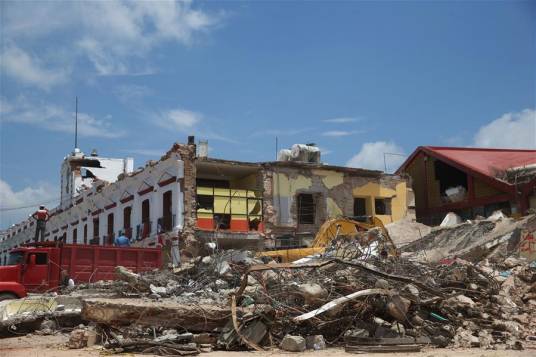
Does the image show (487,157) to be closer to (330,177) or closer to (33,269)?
(330,177)

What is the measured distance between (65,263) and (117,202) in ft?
43.8

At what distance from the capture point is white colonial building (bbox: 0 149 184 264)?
90.4ft

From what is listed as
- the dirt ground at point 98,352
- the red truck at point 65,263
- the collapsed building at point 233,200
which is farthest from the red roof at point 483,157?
the dirt ground at point 98,352

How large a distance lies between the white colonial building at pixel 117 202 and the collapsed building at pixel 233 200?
0.19ft

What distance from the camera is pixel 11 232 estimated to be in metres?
58.4

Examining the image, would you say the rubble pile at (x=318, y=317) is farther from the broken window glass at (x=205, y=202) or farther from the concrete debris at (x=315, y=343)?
the broken window glass at (x=205, y=202)

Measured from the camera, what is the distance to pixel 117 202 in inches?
1296

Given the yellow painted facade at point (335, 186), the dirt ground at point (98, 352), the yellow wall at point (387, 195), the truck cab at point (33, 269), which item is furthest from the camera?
the yellow wall at point (387, 195)

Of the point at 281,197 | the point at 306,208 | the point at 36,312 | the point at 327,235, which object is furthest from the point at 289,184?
the point at 36,312

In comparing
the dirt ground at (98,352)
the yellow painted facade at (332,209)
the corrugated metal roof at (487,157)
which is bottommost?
the dirt ground at (98,352)

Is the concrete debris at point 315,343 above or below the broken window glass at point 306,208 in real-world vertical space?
below

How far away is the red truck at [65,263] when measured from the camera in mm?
18656

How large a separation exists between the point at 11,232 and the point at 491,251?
5130 cm

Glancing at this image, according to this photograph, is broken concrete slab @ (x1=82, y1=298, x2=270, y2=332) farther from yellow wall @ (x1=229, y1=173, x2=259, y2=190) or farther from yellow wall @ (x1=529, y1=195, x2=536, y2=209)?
yellow wall @ (x1=529, y1=195, x2=536, y2=209)
